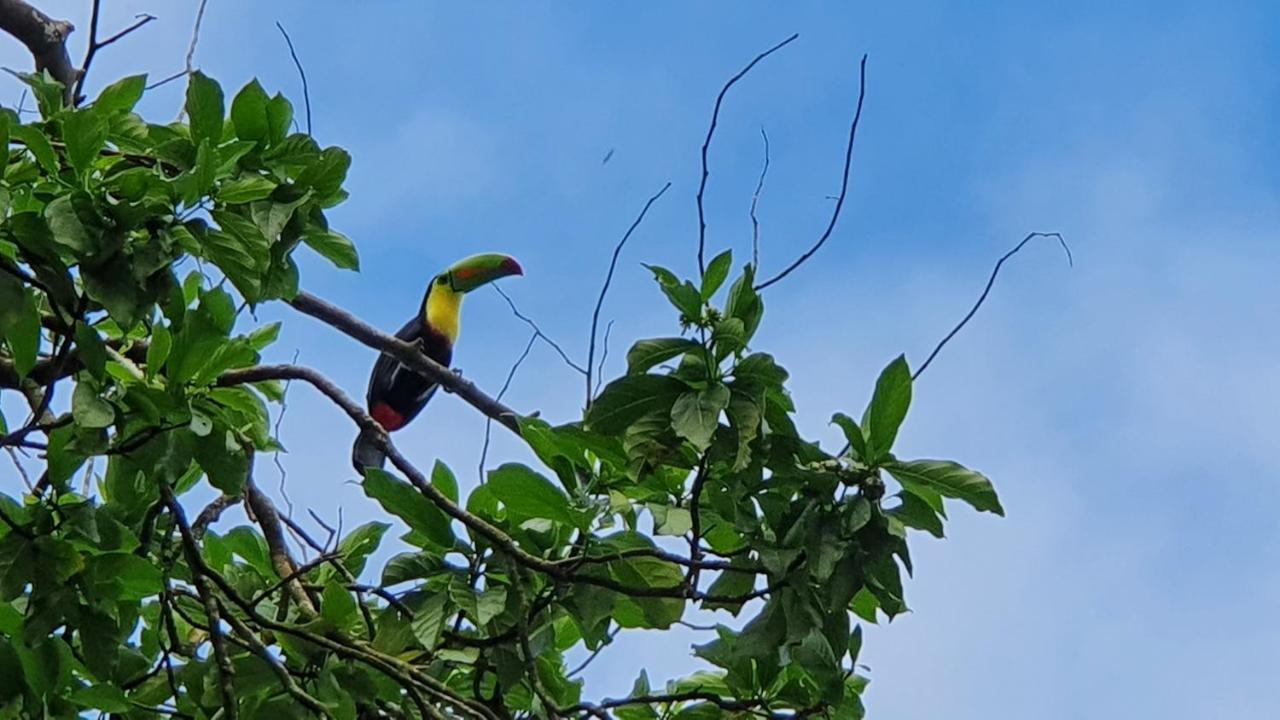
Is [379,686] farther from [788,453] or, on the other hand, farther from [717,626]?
[788,453]

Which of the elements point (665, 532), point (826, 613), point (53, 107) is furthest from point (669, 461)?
point (53, 107)

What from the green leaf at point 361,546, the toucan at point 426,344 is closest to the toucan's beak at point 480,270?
the toucan at point 426,344

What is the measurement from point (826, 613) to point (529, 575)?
432 mm

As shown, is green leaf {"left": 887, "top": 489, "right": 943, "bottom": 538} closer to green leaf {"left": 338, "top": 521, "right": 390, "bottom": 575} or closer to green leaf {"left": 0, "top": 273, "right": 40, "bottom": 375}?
green leaf {"left": 338, "top": 521, "right": 390, "bottom": 575}

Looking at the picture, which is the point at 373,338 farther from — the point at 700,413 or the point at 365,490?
the point at 700,413

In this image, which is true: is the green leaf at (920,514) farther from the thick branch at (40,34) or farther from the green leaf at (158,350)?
the thick branch at (40,34)

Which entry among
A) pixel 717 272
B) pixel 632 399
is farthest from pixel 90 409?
pixel 717 272

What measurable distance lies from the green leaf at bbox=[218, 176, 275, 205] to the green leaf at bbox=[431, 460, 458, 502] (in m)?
0.50

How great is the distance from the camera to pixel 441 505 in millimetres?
2109

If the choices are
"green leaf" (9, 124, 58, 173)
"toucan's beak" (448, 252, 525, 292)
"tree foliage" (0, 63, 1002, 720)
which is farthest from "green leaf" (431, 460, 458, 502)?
"toucan's beak" (448, 252, 525, 292)

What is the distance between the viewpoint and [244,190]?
1.96 meters

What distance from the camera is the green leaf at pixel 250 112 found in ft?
6.71

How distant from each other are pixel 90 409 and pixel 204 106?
420 mm

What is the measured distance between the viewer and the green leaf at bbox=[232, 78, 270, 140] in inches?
80.5
